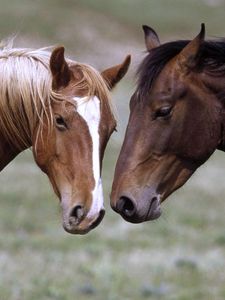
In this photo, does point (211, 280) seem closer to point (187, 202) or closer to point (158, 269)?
point (158, 269)

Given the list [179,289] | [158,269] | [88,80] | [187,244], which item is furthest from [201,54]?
[187,244]

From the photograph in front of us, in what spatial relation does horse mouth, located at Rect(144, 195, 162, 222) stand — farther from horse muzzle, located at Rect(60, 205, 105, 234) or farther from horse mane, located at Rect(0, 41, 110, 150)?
horse mane, located at Rect(0, 41, 110, 150)

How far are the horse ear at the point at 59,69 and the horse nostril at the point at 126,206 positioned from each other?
93 centimetres

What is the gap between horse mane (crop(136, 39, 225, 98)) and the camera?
677 cm

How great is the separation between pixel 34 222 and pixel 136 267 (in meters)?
4.02

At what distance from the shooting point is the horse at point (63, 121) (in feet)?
20.8

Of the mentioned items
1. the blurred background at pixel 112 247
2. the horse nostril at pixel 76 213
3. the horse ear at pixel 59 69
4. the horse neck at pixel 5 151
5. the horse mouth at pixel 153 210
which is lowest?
the blurred background at pixel 112 247

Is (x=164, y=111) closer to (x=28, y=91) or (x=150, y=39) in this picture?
(x=150, y=39)

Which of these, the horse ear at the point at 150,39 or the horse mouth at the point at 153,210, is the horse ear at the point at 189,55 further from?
the horse mouth at the point at 153,210

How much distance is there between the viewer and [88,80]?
663 cm

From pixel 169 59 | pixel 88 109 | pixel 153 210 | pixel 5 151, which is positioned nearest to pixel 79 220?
pixel 153 210

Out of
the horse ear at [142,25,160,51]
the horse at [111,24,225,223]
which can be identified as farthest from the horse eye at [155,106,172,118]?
the horse ear at [142,25,160,51]

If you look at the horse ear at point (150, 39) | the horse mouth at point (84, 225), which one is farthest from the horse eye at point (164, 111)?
the horse mouth at point (84, 225)

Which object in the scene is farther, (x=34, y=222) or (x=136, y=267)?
(x=34, y=222)
